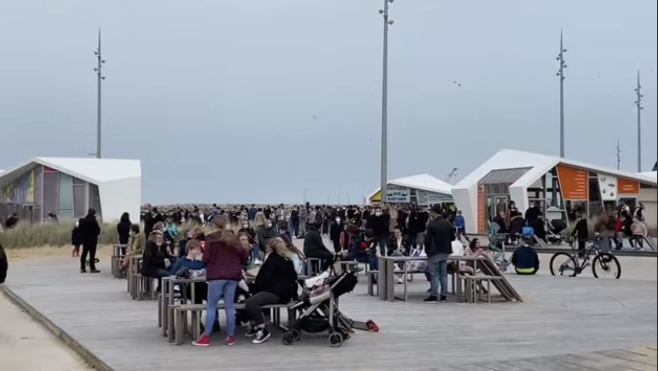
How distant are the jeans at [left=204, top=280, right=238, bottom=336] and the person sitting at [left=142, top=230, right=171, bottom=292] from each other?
147 inches

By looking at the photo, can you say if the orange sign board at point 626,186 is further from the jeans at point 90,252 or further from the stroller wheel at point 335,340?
the stroller wheel at point 335,340

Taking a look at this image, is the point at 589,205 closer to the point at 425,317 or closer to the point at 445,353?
the point at 425,317

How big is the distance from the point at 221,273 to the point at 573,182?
3281 cm

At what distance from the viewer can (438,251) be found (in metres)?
14.5

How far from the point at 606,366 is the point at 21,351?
6449mm

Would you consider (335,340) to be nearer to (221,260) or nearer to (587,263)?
(221,260)

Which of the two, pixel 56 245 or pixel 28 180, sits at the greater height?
pixel 28 180

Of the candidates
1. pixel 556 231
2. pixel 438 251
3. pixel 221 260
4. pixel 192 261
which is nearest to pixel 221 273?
pixel 221 260

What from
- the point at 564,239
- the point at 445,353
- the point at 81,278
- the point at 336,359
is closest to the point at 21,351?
the point at 336,359

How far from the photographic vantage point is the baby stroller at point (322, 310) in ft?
33.0

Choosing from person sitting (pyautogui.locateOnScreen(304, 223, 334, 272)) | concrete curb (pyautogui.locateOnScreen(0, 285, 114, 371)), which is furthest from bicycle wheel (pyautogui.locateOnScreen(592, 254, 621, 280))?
concrete curb (pyautogui.locateOnScreen(0, 285, 114, 371))

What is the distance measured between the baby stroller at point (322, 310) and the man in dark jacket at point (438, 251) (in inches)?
167

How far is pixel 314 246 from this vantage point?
56.9ft

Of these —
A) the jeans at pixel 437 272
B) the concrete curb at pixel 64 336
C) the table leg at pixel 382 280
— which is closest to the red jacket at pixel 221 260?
the concrete curb at pixel 64 336
